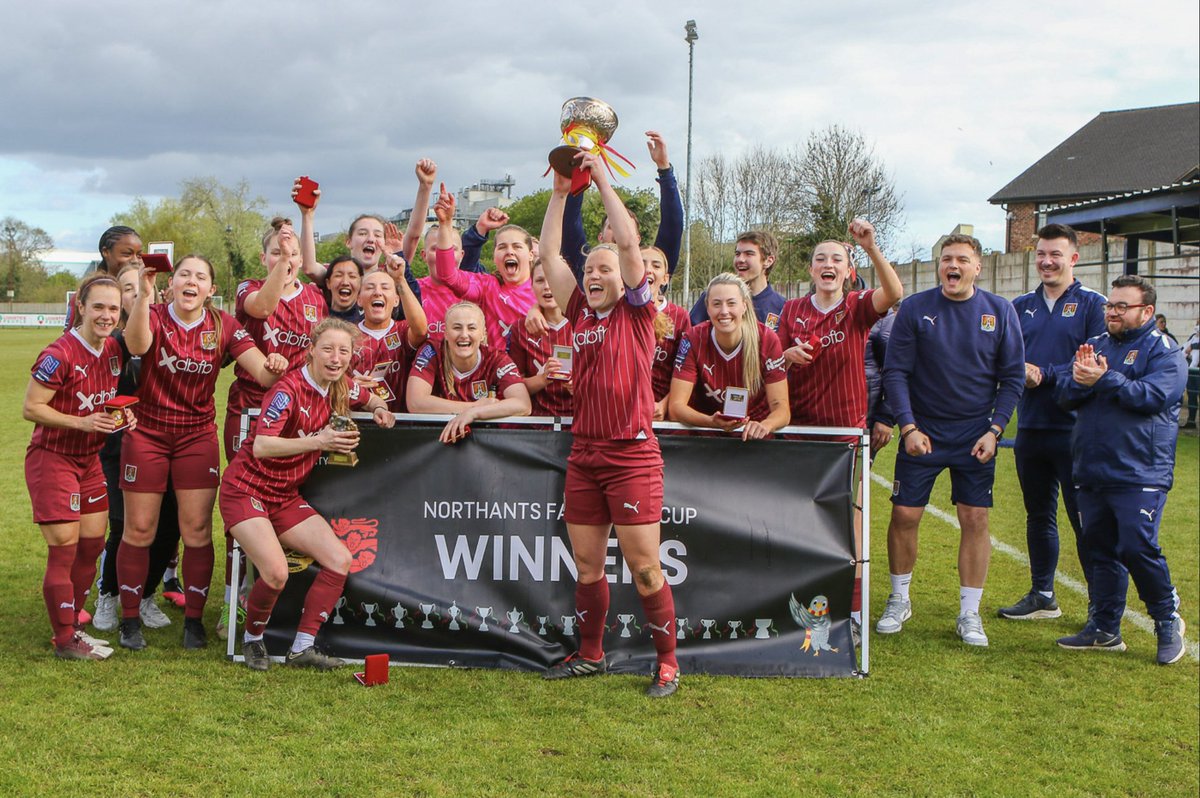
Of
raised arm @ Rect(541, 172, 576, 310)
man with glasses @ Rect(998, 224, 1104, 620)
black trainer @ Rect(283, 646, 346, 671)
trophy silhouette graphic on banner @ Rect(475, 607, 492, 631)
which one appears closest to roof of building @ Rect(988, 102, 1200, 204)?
man with glasses @ Rect(998, 224, 1104, 620)

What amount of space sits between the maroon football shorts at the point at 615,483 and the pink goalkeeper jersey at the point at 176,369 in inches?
76.5

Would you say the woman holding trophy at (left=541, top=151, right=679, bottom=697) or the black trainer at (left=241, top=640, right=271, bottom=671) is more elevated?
the woman holding trophy at (left=541, top=151, right=679, bottom=697)

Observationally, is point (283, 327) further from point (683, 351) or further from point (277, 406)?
point (683, 351)

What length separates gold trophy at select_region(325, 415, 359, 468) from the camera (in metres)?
4.73

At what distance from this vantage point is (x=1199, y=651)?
5.30 m

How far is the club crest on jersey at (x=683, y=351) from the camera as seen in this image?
509cm

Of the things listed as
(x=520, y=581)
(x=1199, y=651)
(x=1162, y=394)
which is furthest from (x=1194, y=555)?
(x=520, y=581)

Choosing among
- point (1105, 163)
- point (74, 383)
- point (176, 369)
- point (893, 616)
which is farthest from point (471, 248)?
point (1105, 163)

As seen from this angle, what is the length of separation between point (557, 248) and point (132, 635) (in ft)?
9.57

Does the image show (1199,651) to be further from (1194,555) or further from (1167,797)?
(1194,555)

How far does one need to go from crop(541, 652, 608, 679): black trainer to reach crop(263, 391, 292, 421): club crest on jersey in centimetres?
175

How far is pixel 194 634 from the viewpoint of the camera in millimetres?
5121

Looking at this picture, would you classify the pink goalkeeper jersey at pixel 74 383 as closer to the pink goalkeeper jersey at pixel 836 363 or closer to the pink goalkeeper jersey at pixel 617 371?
the pink goalkeeper jersey at pixel 617 371

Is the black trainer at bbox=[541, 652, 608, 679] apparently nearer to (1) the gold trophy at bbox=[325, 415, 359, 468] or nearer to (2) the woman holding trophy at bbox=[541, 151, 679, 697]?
(2) the woman holding trophy at bbox=[541, 151, 679, 697]
